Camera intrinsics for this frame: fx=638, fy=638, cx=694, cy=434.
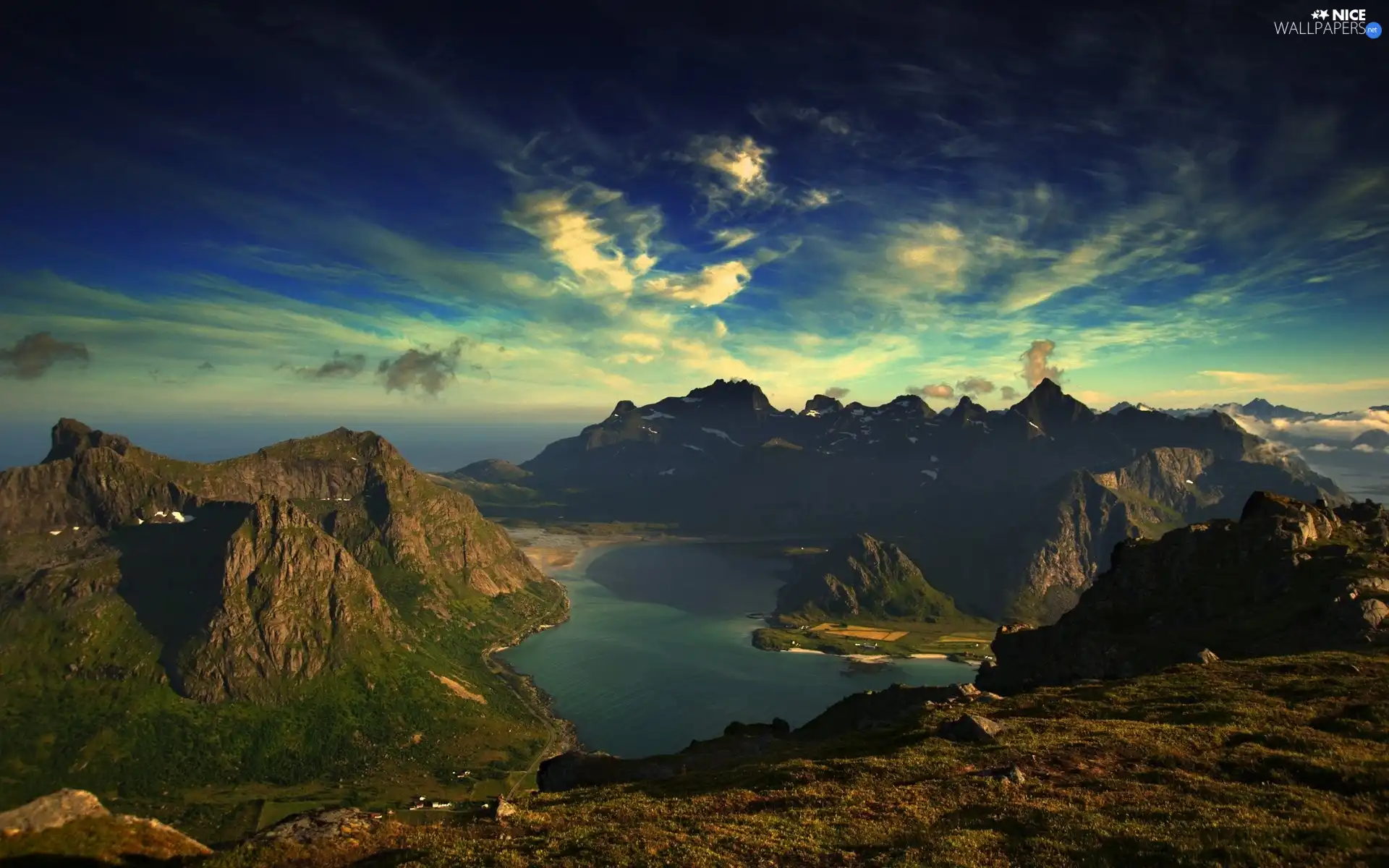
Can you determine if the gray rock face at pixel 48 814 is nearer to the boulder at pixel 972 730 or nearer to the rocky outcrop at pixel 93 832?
the rocky outcrop at pixel 93 832

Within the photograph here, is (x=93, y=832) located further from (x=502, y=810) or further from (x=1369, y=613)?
(x=1369, y=613)

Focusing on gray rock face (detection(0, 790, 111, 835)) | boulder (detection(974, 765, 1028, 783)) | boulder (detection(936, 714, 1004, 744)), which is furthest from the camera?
boulder (detection(936, 714, 1004, 744))

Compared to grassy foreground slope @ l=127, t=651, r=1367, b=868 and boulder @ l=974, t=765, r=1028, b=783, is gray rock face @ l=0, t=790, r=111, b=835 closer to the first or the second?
grassy foreground slope @ l=127, t=651, r=1367, b=868

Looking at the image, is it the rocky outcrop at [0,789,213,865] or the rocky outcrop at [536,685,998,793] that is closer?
the rocky outcrop at [0,789,213,865]

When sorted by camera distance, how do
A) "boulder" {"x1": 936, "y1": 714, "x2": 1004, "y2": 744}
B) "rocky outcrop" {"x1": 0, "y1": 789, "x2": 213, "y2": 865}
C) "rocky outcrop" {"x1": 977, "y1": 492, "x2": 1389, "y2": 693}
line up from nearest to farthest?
"rocky outcrop" {"x1": 0, "y1": 789, "x2": 213, "y2": 865} → "boulder" {"x1": 936, "y1": 714, "x2": 1004, "y2": 744} → "rocky outcrop" {"x1": 977, "y1": 492, "x2": 1389, "y2": 693}

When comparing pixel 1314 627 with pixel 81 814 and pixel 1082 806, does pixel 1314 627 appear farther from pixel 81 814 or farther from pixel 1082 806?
pixel 81 814

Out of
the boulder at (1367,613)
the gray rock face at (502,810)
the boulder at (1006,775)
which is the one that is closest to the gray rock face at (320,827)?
the gray rock face at (502,810)

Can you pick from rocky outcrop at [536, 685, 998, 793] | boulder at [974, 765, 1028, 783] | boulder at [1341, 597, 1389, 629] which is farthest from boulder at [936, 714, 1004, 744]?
boulder at [1341, 597, 1389, 629]

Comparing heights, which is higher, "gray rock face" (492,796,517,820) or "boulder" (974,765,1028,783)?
"boulder" (974,765,1028,783)

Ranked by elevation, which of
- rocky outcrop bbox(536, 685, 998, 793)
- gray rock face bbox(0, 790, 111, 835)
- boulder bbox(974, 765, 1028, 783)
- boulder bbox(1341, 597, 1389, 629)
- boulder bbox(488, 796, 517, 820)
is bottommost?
rocky outcrop bbox(536, 685, 998, 793)

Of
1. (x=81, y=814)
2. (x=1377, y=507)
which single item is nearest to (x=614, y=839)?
(x=81, y=814)
